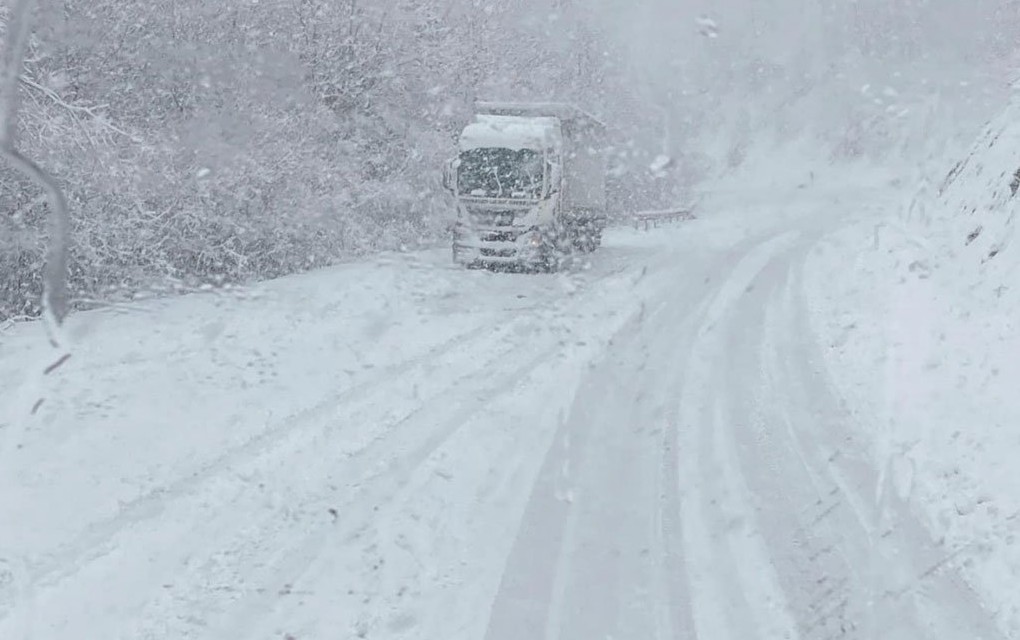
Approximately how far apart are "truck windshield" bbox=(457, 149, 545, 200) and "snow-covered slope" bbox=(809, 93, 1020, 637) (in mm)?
6061

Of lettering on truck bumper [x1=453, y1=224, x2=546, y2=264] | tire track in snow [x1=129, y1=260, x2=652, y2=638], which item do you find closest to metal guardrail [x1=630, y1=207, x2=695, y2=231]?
lettering on truck bumper [x1=453, y1=224, x2=546, y2=264]

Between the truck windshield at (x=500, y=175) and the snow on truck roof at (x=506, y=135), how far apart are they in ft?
0.42

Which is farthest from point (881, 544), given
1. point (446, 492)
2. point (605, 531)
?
point (446, 492)

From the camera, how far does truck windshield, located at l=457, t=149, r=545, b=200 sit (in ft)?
62.1

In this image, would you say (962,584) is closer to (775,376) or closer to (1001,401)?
(1001,401)

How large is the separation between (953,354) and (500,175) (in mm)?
10558

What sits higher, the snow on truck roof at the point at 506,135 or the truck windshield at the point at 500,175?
the snow on truck roof at the point at 506,135

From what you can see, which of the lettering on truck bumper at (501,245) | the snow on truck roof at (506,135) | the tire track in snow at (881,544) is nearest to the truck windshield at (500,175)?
the snow on truck roof at (506,135)

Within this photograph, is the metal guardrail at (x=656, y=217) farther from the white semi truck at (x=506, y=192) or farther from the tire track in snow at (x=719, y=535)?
the tire track in snow at (x=719, y=535)

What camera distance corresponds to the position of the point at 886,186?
148 feet

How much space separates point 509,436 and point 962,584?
12.8 feet

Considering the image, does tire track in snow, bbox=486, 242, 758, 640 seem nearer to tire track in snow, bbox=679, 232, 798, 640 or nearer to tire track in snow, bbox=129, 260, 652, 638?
tire track in snow, bbox=679, 232, 798, 640

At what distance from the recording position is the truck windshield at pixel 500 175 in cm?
1894

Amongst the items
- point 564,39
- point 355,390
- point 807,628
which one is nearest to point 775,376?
point 355,390
